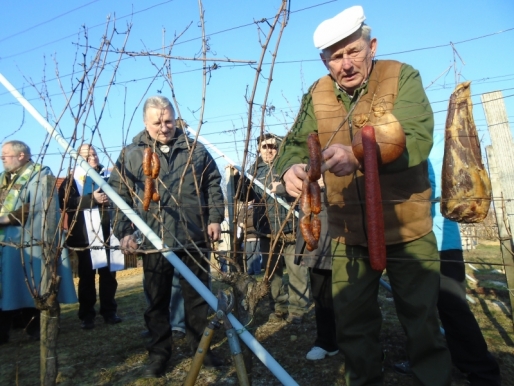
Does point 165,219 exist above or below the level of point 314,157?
below

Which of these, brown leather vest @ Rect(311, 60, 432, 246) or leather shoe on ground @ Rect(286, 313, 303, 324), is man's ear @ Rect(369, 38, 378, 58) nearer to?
brown leather vest @ Rect(311, 60, 432, 246)

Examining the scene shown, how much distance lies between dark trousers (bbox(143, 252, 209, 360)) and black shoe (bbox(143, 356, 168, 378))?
4 cm

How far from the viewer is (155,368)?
10.9ft

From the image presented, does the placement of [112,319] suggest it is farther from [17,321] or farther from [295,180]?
[295,180]

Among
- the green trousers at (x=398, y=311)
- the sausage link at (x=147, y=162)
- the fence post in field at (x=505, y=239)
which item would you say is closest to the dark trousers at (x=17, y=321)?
the sausage link at (x=147, y=162)

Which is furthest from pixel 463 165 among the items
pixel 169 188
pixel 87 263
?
pixel 87 263

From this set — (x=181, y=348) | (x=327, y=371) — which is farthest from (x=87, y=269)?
(x=327, y=371)

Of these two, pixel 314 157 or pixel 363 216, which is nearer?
pixel 314 157

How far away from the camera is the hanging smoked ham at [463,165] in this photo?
8.57 feet

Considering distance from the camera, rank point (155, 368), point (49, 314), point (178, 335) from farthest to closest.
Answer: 1. point (178, 335)
2. point (155, 368)
3. point (49, 314)

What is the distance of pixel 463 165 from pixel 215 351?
2.53m

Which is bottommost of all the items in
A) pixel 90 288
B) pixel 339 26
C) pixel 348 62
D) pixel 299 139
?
pixel 90 288

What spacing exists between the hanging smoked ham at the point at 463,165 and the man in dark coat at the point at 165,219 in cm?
161

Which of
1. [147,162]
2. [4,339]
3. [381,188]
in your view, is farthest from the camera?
[4,339]
